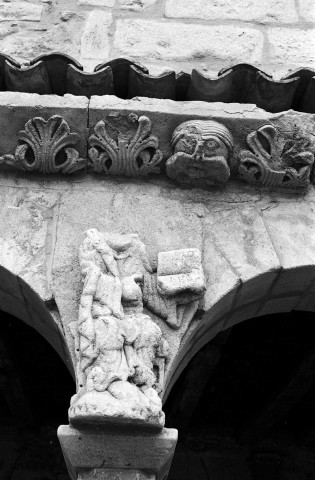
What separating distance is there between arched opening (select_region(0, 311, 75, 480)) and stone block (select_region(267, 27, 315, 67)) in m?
2.23

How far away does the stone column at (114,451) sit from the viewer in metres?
1.96

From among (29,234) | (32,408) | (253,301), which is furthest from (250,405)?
(29,234)

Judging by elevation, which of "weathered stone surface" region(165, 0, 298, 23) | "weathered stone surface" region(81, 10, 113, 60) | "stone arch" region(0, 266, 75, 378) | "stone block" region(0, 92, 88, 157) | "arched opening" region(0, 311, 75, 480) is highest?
"weathered stone surface" region(165, 0, 298, 23)

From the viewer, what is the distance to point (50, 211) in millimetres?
2553

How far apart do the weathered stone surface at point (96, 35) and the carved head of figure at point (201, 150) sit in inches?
28.4

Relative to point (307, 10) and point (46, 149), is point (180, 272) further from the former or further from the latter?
point (307, 10)

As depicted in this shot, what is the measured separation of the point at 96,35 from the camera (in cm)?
312

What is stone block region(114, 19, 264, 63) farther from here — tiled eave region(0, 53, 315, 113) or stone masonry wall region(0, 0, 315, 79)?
tiled eave region(0, 53, 315, 113)

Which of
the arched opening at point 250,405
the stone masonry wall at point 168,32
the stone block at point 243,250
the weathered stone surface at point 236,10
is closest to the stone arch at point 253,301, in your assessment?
the stone block at point 243,250

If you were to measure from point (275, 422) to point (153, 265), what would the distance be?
2798 mm

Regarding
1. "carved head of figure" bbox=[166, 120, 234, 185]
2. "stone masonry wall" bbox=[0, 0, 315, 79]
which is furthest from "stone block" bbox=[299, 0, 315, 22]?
"carved head of figure" bbox=[166, 120, 234, 185]

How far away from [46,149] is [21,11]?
0.99m

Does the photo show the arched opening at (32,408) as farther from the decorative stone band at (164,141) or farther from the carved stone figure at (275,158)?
the carved stone figure at (275,158)

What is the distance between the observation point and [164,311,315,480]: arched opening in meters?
4.15
